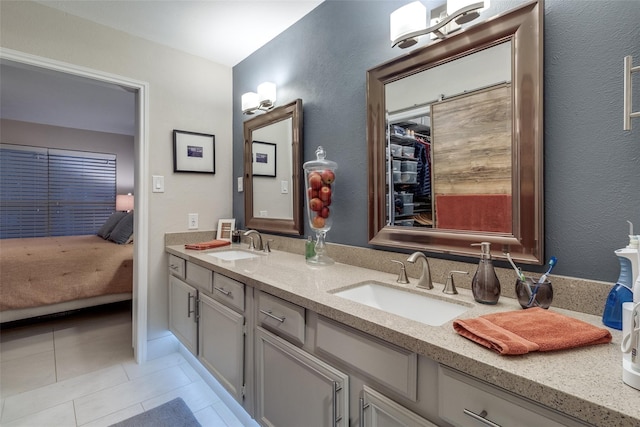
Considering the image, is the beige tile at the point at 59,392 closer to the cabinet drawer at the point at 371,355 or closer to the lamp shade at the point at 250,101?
the cabinet drawer at the point at 371,355

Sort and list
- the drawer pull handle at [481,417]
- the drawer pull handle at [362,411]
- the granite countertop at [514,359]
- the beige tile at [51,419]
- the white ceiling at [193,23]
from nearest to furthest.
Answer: the granite countertop at [514,359] < the drawer pull handle at [481,417] < the drawer pull handle at [362,411] < the beige tile at [51,419] < the white ceiling at [193,23]

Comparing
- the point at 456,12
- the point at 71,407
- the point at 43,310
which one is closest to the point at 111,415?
the point at 71,407

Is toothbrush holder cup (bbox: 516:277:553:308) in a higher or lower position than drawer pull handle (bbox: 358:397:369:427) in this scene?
higher

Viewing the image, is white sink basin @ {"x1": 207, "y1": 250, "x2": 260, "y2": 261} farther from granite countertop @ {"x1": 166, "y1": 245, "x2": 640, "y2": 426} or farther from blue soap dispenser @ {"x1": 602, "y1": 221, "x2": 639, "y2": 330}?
blue soap dispenser @ {"x1": 602, "y1": 221, "x2": 639, "y2": 330}

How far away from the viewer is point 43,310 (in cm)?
274

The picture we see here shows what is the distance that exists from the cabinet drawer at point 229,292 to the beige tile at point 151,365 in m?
0.97

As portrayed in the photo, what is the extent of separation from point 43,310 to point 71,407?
1.41 metres

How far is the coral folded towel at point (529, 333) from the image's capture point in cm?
69

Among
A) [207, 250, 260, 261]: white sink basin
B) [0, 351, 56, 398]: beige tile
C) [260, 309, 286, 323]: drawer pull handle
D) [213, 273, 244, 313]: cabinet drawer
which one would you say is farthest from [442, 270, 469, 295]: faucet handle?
[0, 351, 56, 398]: beige tile

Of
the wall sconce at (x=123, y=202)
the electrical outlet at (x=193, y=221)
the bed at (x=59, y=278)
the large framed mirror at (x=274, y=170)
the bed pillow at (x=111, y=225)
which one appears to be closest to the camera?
the large framed mirror at (x=274, y=170)

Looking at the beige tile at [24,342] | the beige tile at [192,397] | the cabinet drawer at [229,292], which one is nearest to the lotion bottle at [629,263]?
the cabinet drawer at [229,292]

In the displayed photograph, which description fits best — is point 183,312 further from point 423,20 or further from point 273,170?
point 423,20

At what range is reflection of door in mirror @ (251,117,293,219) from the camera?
212cm

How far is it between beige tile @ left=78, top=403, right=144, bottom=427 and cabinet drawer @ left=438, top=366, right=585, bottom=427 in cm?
176
